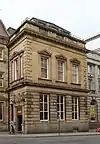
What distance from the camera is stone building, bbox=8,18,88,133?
3491 centimetres

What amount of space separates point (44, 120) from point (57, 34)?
12.1 meters

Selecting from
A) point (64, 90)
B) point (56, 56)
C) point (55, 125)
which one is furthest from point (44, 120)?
point (56, 56)

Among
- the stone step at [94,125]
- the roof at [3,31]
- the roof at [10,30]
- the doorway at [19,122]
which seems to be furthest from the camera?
the stone step at [94,125]

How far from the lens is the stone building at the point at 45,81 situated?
3491 cm

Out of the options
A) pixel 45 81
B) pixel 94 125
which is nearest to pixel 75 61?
pixel 45 81

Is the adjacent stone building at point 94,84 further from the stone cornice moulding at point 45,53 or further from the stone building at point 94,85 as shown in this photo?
the stone cornice moulding at point 45,53

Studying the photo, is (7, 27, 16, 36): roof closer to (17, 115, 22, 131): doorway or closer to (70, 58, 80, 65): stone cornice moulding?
(70, 58, 80, 65): stone cornice moulding

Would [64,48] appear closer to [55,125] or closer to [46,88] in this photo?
[46,88]

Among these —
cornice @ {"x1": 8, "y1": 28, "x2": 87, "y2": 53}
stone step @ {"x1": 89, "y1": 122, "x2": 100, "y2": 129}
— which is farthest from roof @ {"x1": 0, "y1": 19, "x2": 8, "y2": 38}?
stone step @ {"x1": 89, "y1": 122, "x2": 100, "y2": 129}

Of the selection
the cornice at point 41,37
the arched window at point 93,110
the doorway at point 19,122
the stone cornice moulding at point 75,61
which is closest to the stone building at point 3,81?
the cornice at point 41,37

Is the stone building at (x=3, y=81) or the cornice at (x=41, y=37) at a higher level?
the cornice at (x=41, y=37)

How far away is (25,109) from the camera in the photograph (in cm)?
3416

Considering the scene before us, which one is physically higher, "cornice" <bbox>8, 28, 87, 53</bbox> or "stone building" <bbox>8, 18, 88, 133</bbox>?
"cornice" <bbox>8, 28, 87, 53</bbox>

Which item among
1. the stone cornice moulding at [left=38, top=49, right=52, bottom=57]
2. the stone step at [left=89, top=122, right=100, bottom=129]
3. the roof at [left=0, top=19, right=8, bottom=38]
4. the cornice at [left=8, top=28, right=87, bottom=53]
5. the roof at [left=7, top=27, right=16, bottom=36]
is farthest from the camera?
the stone step at [left=89, top=122, right=100, bottom=129]
